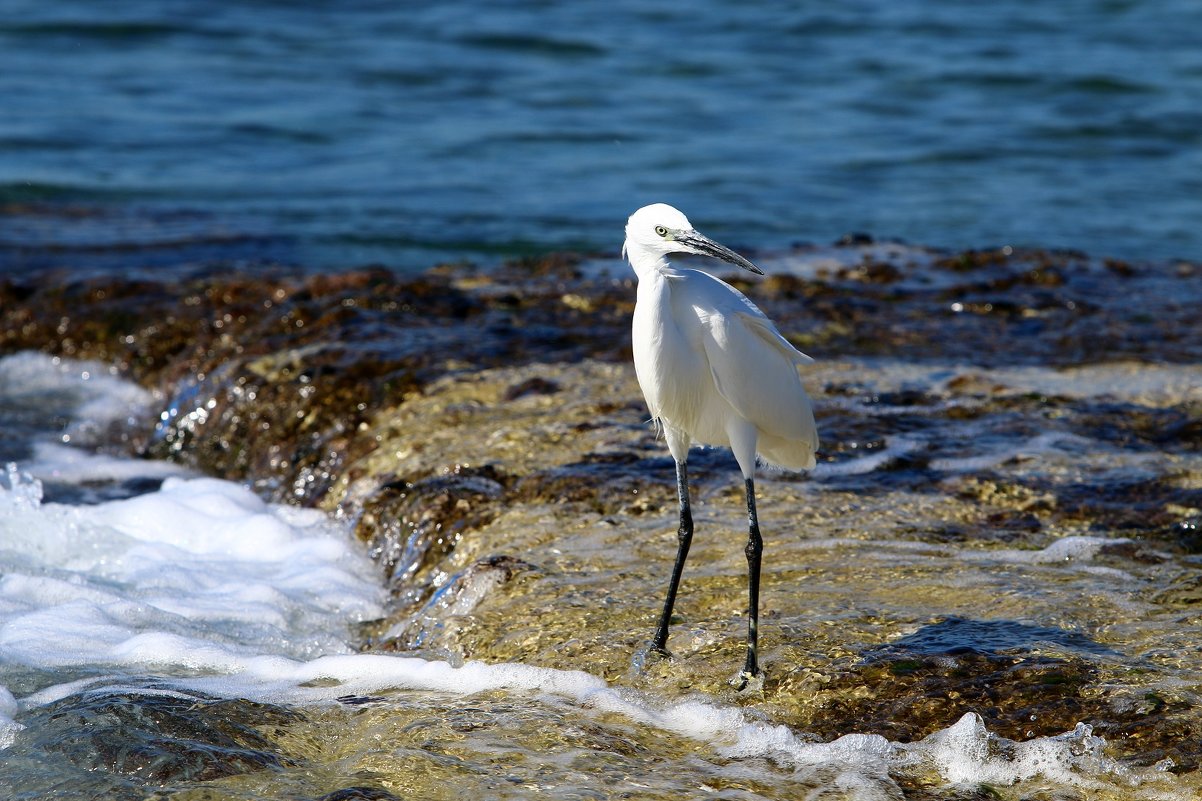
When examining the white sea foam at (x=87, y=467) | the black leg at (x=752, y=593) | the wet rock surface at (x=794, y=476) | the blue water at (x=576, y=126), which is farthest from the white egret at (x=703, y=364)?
the blue water at (x=576, y=126)

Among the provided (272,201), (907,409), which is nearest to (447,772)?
(907,409)

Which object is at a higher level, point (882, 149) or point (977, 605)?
point (882, 149)

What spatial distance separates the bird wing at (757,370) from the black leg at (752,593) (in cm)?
20

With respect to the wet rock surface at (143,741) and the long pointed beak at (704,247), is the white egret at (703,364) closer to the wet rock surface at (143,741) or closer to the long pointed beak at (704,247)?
the long pointed beak at (704,247)

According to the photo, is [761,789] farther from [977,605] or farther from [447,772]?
[977,605]

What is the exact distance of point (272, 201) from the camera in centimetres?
1127

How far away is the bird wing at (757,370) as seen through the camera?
370 cm

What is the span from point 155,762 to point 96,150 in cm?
1017

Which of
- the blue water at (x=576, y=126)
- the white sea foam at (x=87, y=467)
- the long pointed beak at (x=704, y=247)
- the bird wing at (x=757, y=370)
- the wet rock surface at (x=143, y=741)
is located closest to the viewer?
the wet rock surface at (x=143, y=741)

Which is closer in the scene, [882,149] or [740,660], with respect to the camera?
[740,660]

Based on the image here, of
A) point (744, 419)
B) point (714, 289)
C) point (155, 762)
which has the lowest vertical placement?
point (155, 762)

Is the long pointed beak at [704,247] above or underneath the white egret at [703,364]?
above

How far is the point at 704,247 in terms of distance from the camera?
3.41m

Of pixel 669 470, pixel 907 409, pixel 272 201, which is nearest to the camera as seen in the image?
pixel 669 470
